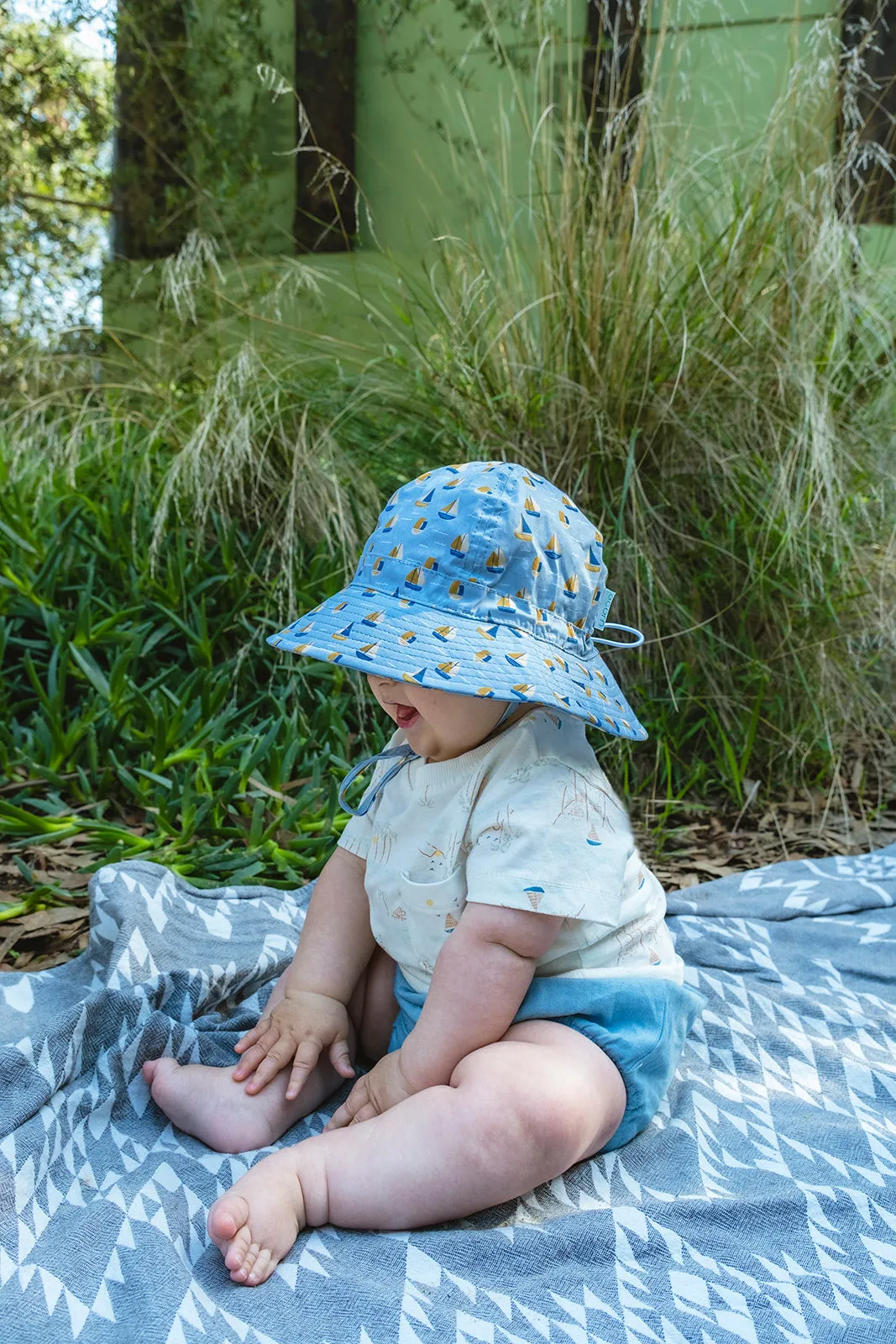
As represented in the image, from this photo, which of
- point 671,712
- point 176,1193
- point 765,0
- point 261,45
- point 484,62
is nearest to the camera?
point 176,1193

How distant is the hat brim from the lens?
1.30m

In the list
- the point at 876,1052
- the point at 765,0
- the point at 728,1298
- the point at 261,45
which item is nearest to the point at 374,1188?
the point at 728,1298

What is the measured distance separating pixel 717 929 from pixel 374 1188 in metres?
1.05

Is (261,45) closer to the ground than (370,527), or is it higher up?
higher up

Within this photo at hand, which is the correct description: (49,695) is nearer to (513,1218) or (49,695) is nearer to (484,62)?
(513,1218)

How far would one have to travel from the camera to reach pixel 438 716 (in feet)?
4.60

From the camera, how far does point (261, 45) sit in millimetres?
5059

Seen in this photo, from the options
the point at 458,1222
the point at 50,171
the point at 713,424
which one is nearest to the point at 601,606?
the point at 458,1222

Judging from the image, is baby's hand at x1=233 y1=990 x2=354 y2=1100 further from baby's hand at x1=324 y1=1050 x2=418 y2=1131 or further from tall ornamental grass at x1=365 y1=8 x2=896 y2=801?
tall ornamental grass at x1=365 y1=8 x2=896 y2=801

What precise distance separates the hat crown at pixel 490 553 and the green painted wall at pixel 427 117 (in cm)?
220

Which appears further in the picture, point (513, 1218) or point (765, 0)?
point (765, 0)

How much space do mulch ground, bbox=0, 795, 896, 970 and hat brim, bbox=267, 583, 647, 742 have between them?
0.86m

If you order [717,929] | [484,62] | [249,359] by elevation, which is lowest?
[717,929]

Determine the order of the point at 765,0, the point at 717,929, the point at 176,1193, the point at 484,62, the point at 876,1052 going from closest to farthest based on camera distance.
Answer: the point at 176,1193 → the point at 876,1052 → the point at 717,929 → the point at 765,0 → the point at 484,62
